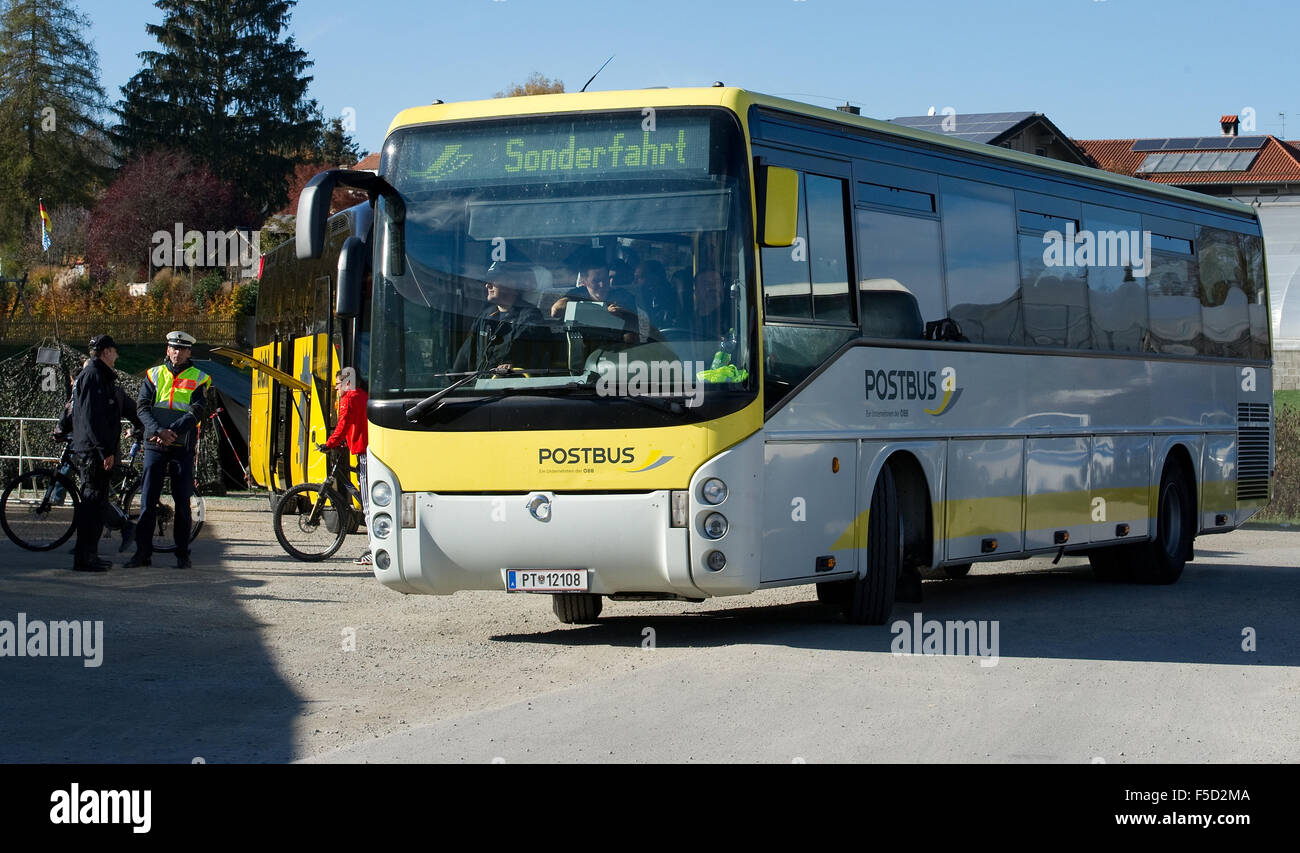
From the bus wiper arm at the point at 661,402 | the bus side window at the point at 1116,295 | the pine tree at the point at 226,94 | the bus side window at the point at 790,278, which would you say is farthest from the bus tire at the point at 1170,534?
the pine tree at the point at 226,94

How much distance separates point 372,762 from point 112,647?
467 cm

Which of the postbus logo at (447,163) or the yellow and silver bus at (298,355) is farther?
the yellow and silver bus at (298,355)

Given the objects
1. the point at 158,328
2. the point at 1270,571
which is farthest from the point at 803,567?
the point at 158,328

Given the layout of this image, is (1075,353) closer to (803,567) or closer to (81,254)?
(803,567)

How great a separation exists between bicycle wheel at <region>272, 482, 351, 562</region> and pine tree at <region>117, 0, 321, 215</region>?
6162cm

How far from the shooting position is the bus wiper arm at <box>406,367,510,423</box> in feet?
35.8

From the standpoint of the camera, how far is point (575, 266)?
10.8 metres

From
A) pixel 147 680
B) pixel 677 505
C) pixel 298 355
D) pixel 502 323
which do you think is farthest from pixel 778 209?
pixel 298 355

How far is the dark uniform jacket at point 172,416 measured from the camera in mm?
15922

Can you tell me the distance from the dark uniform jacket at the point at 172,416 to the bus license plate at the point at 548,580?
244 inches

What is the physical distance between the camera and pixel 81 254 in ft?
254

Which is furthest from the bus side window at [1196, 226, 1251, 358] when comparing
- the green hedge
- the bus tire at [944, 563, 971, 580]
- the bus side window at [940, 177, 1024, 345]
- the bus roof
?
the green hedge

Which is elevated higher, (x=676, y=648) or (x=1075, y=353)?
(x=1075, y=353)

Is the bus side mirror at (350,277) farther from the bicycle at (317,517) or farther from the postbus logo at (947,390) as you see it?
the bicycle at (317,517)
